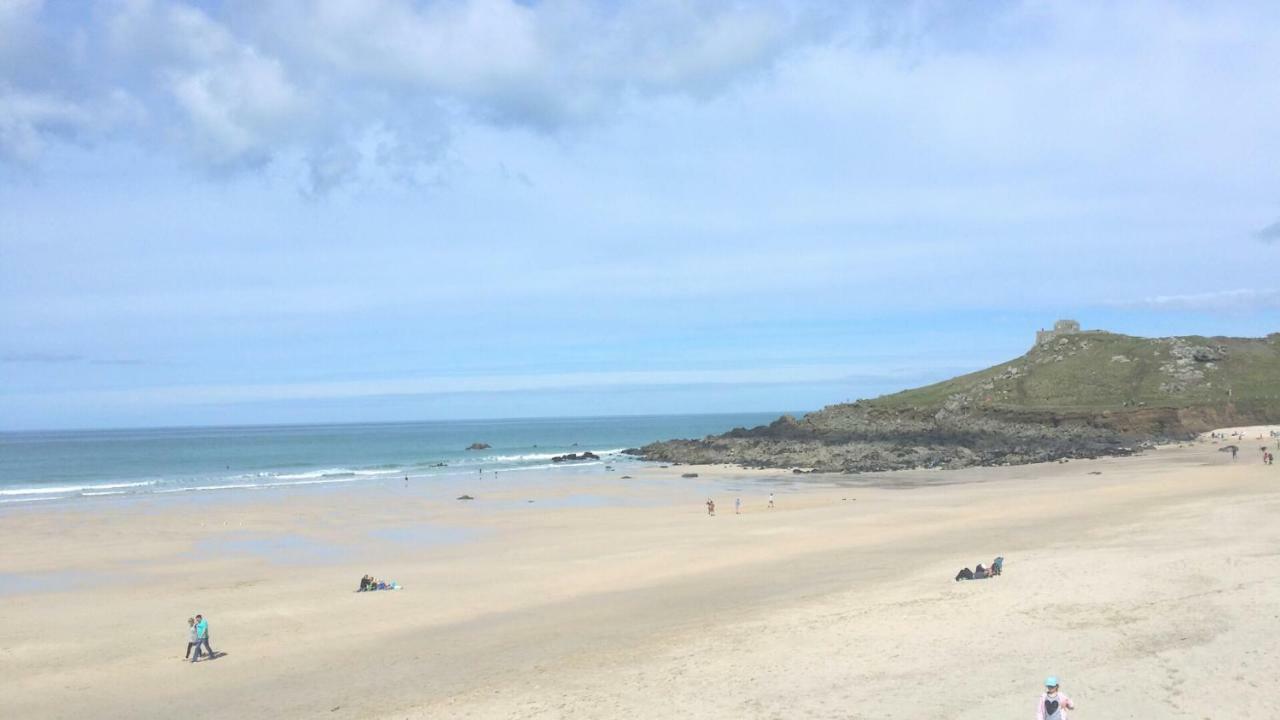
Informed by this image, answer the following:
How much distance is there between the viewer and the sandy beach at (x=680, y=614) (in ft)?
45.2

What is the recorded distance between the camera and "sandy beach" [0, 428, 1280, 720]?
45.2 ft

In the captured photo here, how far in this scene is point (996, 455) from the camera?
215 ft

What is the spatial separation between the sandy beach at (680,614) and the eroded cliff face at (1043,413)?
1162 inches

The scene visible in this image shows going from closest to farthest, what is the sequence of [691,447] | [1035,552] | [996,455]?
[1035,552], [996,455], [691,447]

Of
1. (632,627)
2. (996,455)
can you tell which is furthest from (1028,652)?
(996,455)

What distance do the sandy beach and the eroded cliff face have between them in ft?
96.8

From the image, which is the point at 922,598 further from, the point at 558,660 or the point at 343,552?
the point at 343,552

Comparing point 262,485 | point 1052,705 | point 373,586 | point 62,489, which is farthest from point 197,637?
point 62,489

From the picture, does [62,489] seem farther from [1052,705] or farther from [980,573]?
[1052,705]

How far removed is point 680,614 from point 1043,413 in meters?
73.7

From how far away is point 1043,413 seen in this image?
83.9m

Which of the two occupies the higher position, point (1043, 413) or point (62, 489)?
point (1043, 413)

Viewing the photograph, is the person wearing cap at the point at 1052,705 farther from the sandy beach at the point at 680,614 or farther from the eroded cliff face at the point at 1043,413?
the eroded cliff face at the point at 1043,413

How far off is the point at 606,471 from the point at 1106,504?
43.8 metres
